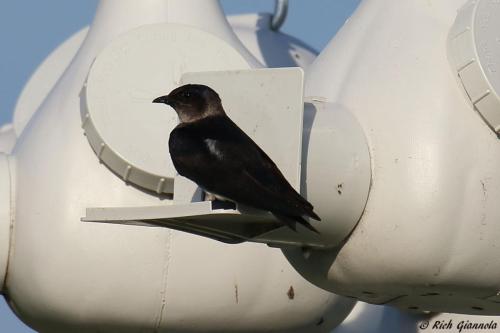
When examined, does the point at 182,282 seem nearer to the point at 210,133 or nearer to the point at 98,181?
the point at 98,181

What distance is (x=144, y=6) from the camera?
9312 mm

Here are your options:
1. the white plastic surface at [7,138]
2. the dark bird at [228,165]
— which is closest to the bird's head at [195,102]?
the dark bird at [228,165]

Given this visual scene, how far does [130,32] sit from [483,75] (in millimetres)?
2462

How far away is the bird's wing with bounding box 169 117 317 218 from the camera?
20.3 feet

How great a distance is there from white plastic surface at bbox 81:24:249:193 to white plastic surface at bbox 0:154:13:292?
0.44 metres

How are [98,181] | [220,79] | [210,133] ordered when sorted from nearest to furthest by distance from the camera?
[210,133] → [220,79] → [98,181]

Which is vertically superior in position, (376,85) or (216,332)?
(376,85)

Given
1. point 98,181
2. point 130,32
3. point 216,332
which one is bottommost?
point 216,332

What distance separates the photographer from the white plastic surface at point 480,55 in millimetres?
6887

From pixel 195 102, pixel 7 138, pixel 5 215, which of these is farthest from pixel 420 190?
pixel 7 138

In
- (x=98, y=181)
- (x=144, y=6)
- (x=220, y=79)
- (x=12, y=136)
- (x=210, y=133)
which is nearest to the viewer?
(x=210, y=133)

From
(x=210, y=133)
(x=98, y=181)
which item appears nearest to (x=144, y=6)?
(x=98, y=181)

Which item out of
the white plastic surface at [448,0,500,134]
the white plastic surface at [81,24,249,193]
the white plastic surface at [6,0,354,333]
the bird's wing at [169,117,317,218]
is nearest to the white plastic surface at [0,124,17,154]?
the white plastic surface at [6,0,354,333]

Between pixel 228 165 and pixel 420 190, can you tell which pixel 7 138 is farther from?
pixel 228 165
